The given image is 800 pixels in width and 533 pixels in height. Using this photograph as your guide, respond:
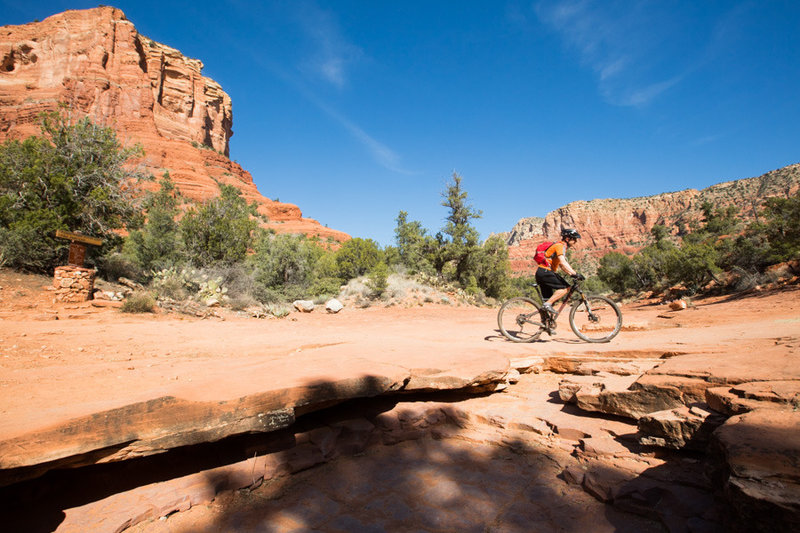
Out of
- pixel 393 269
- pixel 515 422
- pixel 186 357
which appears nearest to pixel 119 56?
pixel 393 269

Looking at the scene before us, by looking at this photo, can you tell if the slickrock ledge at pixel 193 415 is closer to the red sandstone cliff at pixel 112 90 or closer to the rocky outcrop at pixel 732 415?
the rocky outcrop at pixel 732 415

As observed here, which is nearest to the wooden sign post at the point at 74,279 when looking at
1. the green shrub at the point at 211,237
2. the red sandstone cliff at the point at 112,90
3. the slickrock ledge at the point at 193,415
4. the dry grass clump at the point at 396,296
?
the green shrub at the point at 211,237

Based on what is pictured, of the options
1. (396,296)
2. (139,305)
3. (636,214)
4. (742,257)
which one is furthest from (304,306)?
(636,214)

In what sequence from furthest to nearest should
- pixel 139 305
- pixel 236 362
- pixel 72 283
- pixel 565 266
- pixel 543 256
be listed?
pixel 72 283
pixel 139 305
pixel 543 256
pixel 565 266
pixel 236 362

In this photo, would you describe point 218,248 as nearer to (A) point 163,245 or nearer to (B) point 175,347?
(A) point 163,245

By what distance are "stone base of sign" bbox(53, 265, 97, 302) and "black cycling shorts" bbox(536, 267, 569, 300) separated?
37.5ft

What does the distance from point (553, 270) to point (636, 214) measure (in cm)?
11333

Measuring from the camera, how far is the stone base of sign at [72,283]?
945 centimetres

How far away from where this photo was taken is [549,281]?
19.5 ft

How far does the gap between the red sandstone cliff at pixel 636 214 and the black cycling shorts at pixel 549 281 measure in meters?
60.4

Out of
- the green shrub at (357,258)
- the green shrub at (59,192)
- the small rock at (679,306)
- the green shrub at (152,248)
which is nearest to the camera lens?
the small rock at (679,306)

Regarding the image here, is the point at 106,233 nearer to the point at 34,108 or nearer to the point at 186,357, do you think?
the point at 186,357

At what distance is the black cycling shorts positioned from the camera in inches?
232

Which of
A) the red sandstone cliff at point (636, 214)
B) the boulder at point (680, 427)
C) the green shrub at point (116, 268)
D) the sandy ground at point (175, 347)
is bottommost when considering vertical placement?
the boulder at point (680, 427)
